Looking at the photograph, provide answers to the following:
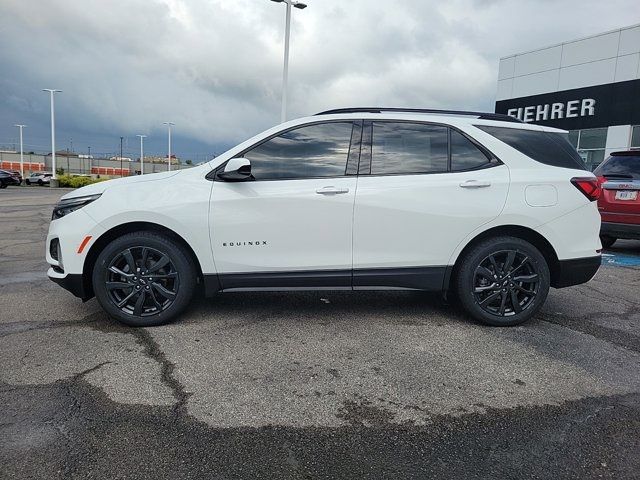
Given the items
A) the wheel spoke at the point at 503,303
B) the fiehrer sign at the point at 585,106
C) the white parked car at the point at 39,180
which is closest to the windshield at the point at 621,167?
the wheel spoke at the point at 503,303

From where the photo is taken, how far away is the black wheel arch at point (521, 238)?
418 cm

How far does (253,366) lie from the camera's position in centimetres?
333

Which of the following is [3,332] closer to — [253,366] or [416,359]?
[253,366]

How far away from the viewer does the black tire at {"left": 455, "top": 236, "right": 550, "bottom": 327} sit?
13.6 feet

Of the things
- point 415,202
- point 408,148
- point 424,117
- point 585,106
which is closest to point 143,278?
point 415,202

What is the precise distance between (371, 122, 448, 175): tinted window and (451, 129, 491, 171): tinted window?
0.23ft

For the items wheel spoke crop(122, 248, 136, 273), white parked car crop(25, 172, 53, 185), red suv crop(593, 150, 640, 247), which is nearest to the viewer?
wheel spoke crop(122, 248, 136, 273)

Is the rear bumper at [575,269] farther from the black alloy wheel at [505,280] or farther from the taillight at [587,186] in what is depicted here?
the taillight at [587,186]

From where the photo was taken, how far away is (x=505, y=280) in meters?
4.18

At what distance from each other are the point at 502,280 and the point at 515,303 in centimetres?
24

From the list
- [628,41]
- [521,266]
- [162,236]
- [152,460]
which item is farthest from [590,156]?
[152,460]

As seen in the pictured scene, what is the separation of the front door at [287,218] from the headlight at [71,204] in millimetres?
1052

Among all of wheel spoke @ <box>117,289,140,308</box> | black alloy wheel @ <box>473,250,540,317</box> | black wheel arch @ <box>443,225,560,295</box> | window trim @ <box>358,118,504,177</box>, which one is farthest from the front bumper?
black alloy wheel @ <box>473,250,540,317</box>

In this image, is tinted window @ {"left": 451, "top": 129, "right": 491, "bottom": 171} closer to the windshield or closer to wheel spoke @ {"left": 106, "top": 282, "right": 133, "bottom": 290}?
wheel spoke @ {"left": 106, "top": 282, "right": 133, "bottom": 290}
